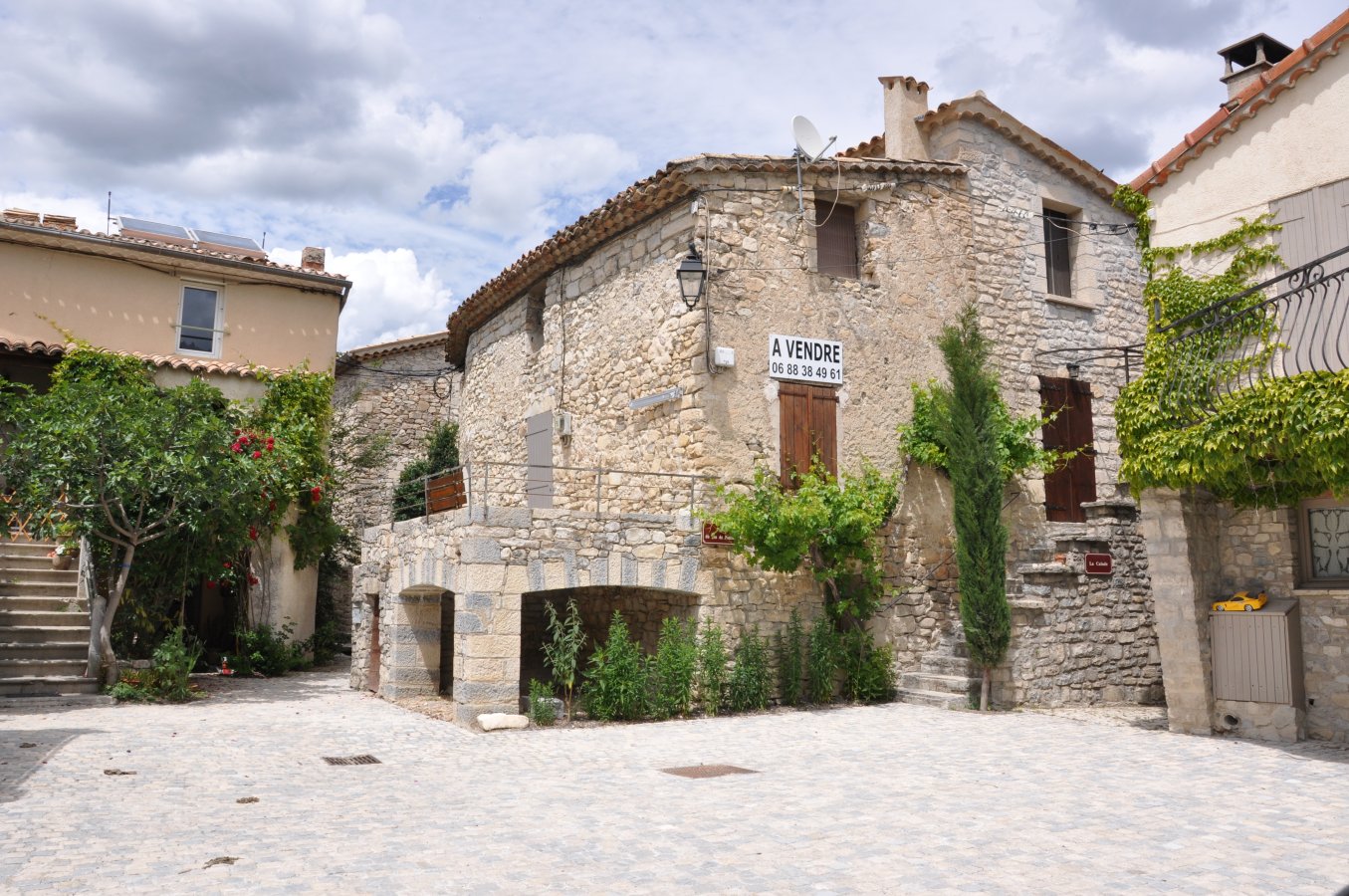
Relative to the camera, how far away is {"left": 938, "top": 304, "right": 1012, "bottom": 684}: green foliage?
1129cm

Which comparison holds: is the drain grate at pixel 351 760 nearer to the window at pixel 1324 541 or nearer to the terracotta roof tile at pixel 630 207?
the terracotta roof tile at pixel 630 207

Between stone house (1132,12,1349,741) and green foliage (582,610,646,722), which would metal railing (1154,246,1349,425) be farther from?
green foliage (582,610,646,722)

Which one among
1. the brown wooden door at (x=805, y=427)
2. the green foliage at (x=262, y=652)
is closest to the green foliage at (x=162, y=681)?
the green foliage at (x=262, y=652)

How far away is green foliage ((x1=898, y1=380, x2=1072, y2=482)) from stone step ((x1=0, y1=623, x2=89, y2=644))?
1050 cm

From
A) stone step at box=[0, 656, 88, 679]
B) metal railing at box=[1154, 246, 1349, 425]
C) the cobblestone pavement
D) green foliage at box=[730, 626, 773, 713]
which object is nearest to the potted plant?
stone step at box=[0, 656, 88, 679]

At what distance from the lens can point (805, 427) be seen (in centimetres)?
1222

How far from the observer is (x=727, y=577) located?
1151 centimetres

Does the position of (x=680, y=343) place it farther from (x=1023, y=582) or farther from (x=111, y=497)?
(x=111, y=497)

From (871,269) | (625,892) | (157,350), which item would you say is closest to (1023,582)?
(871,269)

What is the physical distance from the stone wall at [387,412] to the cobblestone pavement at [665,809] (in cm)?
1083

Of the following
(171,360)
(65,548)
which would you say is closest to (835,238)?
(171,360)

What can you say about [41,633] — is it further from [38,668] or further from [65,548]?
[65,548]

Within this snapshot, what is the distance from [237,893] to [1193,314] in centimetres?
892

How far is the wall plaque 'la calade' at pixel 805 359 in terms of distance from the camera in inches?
476
